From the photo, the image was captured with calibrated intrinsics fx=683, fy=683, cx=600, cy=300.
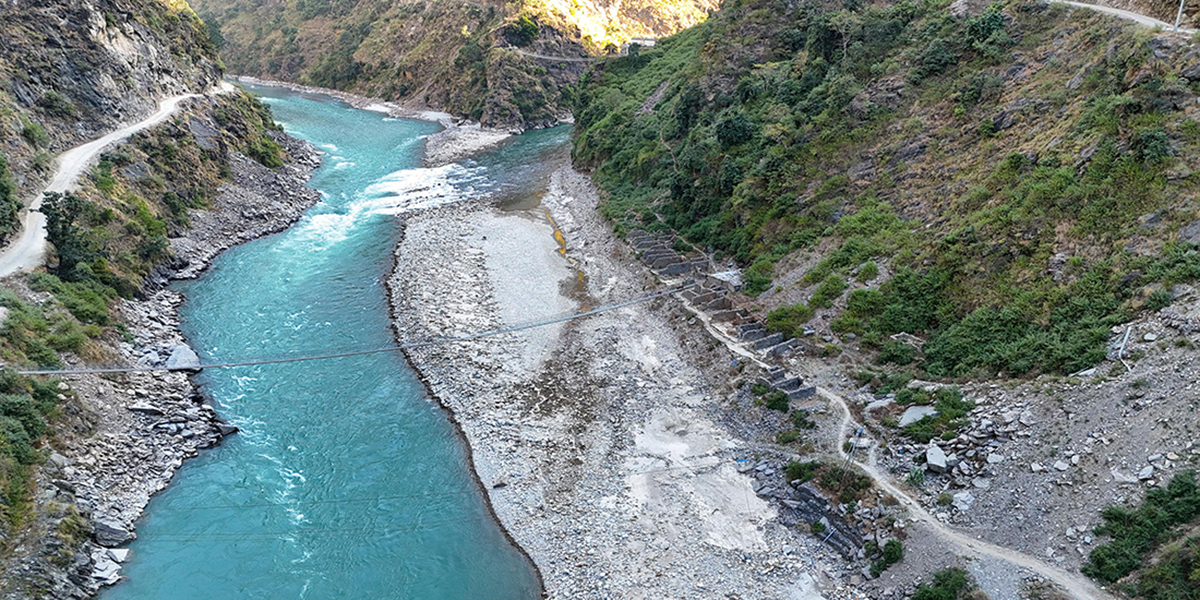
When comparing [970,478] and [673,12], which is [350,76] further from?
[970,478]

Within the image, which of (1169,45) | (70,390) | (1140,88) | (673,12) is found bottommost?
(70,390)

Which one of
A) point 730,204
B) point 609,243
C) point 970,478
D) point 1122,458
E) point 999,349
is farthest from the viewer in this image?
point 609,243

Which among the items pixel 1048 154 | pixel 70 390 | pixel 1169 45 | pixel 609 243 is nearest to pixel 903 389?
pixel 1048 154

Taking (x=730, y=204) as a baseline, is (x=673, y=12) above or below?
above

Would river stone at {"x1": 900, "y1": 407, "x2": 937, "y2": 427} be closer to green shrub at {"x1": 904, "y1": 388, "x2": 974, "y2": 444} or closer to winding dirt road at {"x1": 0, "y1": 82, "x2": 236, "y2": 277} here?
green shrub at {"x1": 904, "y1": 388, "x2": 974, "y2": 444}

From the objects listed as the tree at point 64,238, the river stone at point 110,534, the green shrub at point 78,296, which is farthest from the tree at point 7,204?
the river stone at point 110,534

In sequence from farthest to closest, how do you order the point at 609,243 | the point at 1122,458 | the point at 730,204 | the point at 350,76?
1. the point at 350,76
2. the point at 609,243
3. the point at 730,204
4. the point at 1122,458

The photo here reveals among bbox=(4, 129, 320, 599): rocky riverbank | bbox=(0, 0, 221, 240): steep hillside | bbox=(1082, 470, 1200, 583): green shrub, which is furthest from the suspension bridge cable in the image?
bbox=(1082, 470, 1200, 583): green shrub
